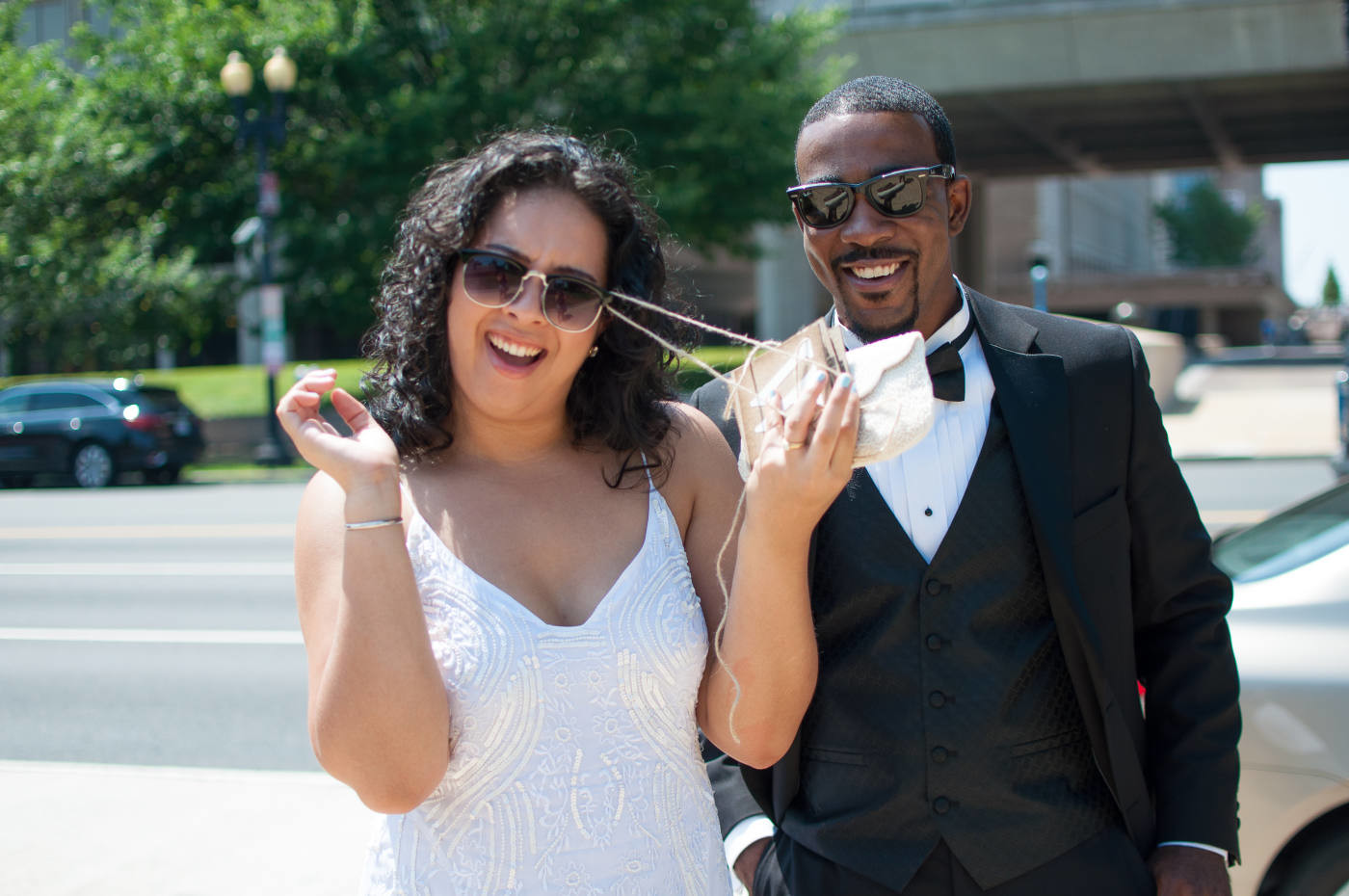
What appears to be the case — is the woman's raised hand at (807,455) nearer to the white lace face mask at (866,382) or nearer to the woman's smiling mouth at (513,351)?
the white lace face mask at (866,382)

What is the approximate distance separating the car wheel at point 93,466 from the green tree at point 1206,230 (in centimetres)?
7585

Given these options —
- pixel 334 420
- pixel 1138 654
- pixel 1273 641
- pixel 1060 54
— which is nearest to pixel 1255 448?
pixel 1060 54

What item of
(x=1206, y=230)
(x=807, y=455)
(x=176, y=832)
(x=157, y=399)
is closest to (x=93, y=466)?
(x=157, y=399)

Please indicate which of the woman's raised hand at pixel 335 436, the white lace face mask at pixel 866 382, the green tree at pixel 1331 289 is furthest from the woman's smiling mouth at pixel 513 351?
the green tree at pixel 1331 289

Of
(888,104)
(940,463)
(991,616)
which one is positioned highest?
(888,104)

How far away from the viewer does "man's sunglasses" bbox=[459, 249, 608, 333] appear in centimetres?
199

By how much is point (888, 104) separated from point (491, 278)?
30.1 inches

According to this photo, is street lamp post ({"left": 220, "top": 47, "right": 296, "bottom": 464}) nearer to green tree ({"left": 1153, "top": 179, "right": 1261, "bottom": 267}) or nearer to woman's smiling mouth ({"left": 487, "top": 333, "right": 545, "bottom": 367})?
woman's smiling mouth ({"left": 487, "top": 333, "right": 545, "bottom": 367})

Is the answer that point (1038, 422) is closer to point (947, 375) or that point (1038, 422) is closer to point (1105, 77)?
point (947, 375)

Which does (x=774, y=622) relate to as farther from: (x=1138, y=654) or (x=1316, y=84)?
(x=1316, y=84)

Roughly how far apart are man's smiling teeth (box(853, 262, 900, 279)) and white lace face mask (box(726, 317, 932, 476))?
12.3 inches

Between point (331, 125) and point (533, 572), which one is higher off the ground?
point (331, 125)

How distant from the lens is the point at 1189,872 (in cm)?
207

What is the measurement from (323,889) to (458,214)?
9.84 ft
